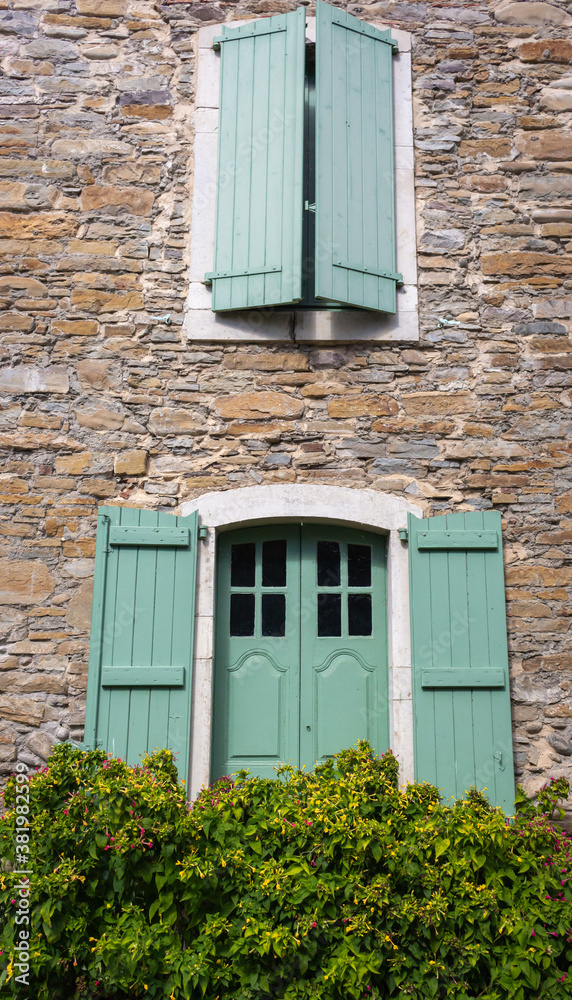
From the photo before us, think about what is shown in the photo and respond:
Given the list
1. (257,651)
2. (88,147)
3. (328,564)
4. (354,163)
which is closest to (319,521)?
(328,564)

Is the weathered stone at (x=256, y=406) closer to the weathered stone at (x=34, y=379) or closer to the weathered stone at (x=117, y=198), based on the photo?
the weathered stone at (x=34, y=379)

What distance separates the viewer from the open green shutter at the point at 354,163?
417 cm

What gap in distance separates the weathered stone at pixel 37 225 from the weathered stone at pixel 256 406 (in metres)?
1.30

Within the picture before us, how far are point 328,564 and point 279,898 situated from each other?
177 cm

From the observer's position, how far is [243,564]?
4180mm

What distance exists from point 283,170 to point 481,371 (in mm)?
1521

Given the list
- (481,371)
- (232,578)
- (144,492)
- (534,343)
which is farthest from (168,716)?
(534,343)

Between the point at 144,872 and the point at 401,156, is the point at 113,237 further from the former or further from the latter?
the point at 144,872

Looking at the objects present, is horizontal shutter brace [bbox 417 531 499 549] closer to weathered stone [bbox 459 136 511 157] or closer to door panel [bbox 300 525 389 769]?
door panel [bbox 300 525 389 769]

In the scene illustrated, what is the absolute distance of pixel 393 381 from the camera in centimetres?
421

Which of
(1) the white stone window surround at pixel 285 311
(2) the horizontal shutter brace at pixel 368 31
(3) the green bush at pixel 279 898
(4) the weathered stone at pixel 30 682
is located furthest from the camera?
(2) the horizontal shutter brace at pixel 368 31

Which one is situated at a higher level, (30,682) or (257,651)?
(257,651)

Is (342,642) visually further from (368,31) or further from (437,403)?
(368,31)

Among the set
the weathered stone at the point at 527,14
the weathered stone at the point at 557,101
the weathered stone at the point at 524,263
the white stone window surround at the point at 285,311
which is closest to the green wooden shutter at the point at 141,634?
the white stone window surround at the point at 285,311
